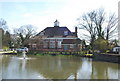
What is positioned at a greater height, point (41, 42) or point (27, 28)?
point (27, 28)

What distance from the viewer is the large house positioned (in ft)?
117

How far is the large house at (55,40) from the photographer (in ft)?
117

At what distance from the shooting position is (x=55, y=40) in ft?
124

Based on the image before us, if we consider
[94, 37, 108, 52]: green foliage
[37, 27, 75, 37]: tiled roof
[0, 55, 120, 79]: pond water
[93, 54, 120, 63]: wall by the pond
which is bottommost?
[0, 55, 120, 79]: pond water

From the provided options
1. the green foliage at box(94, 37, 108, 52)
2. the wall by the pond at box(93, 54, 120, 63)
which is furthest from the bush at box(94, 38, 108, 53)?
the wall by the pond at box(93, 54, 120, 63)

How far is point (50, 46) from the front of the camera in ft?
125

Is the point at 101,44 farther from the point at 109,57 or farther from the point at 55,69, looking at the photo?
the point at 55,69

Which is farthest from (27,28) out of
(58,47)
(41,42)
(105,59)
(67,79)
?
(67,79)

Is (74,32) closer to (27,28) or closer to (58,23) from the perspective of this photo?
(58,23)

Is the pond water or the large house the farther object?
the large house

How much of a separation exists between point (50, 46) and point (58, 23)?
22.9 ft

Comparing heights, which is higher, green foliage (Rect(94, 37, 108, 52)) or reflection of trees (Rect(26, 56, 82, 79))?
green foliage (Rect(94, 37, 108, 52))

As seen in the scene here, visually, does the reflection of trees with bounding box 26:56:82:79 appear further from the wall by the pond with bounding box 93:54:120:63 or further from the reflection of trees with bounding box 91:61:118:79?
the wall by the pond with bounding box 93:54:120:63

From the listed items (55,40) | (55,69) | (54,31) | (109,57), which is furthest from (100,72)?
(54,31)
